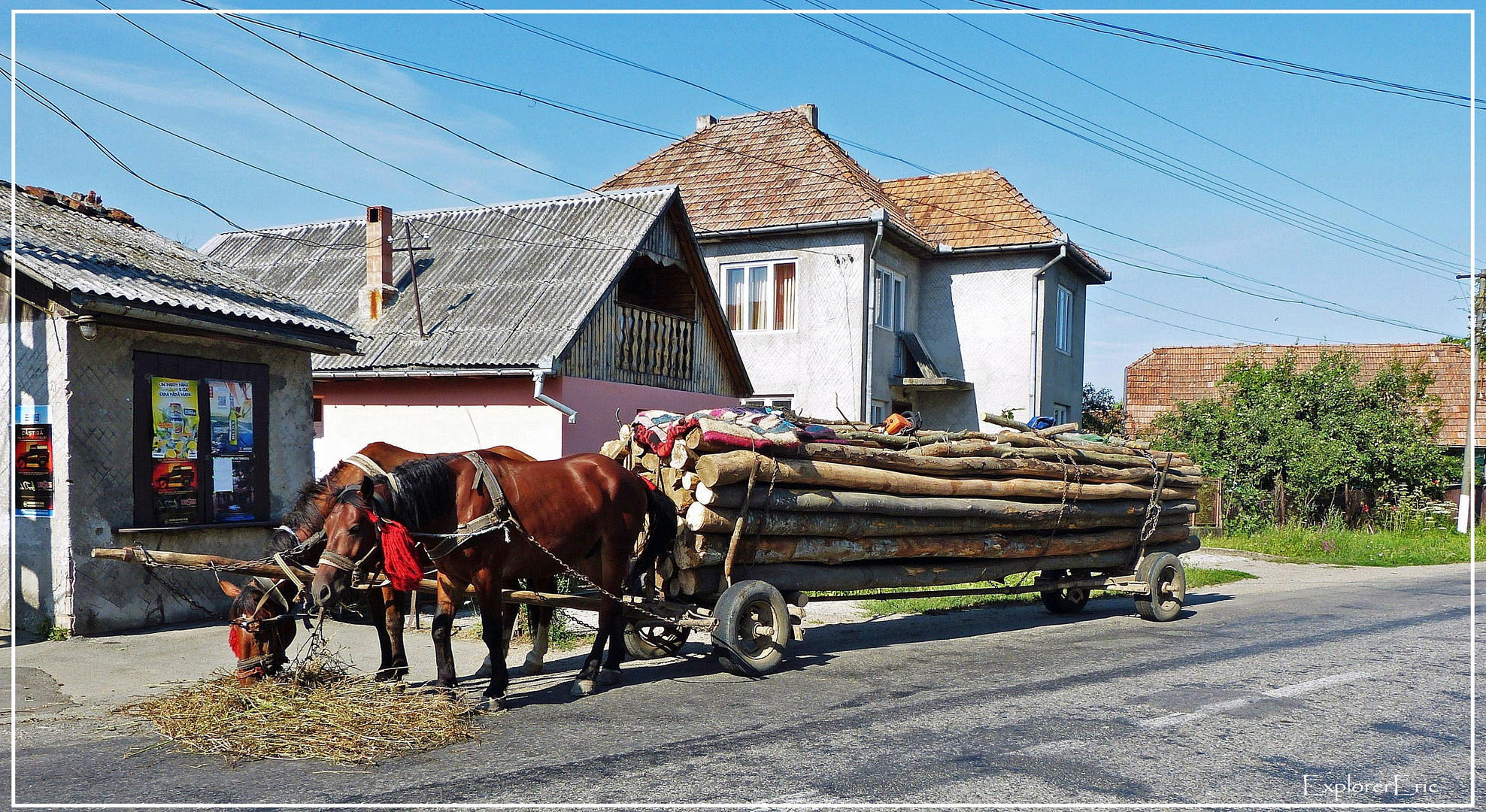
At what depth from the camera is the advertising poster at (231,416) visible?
10.4m

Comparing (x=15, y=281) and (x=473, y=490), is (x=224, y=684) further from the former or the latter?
(x=15, y=281)

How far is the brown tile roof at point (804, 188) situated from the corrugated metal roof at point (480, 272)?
233 inches

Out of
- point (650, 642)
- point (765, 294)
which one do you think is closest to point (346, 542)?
point (650, 642)

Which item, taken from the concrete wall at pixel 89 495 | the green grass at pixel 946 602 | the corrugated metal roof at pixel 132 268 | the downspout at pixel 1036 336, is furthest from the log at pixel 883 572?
the downspout at pixel 1036 336

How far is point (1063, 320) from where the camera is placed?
27.5 m

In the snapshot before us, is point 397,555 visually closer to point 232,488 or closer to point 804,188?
point 232,488

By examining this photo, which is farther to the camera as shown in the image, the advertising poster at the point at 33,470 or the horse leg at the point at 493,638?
the advertising poster at the point at 33,470

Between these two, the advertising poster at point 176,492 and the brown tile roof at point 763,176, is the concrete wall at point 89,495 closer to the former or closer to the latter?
the advertising poster at point 176,492

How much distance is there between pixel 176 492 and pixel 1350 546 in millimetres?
21530

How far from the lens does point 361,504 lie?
635 cm

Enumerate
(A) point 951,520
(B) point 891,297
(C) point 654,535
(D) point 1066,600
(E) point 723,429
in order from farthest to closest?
(B) point 891,297 → (D) point 1066,600 → (A) point 951,520 → (E) point 723,429 → (C) point 654,535

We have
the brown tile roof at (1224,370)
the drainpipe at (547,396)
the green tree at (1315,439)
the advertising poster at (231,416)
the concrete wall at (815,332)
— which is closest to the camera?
the advertising poster at (231,416)

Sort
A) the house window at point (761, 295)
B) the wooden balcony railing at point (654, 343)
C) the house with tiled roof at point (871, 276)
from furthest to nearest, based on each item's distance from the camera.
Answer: the house window at point (761, 295) → the house with tiled roof at point (871, 276) → the wooden balcony railing at point (654, 343)

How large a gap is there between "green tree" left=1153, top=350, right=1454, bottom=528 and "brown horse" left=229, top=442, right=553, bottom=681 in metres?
22.8
